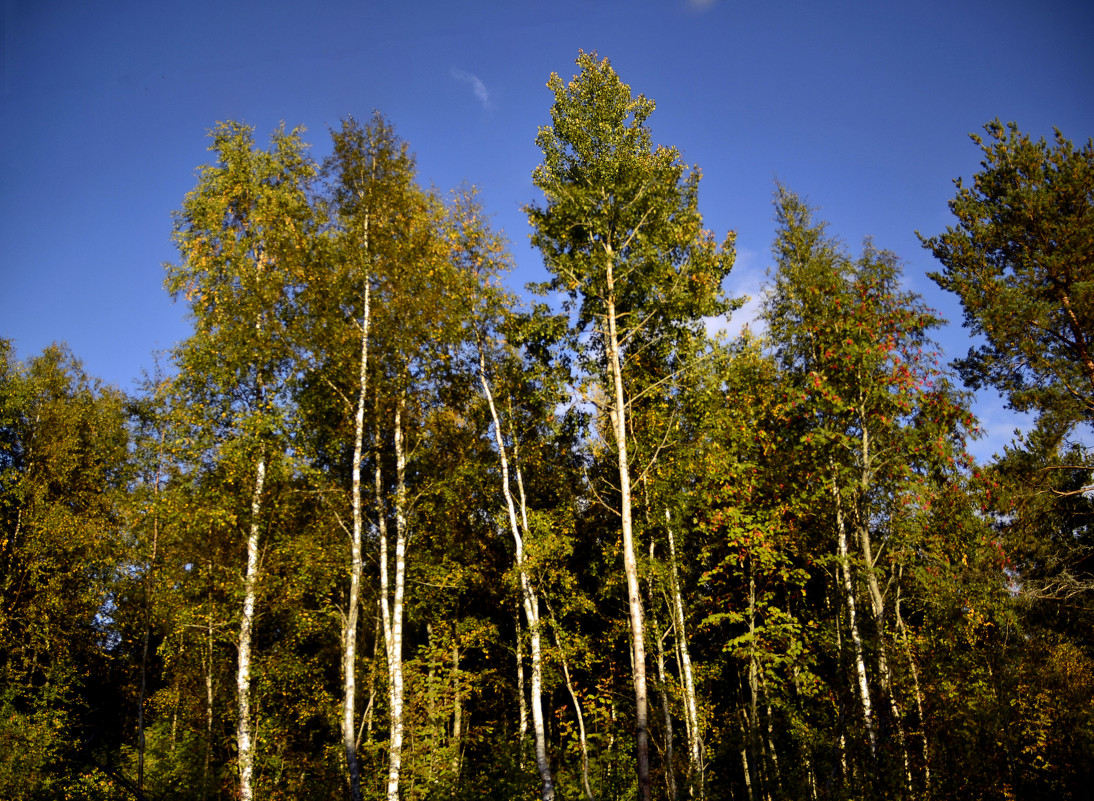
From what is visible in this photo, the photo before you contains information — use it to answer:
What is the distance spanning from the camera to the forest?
12.8 m

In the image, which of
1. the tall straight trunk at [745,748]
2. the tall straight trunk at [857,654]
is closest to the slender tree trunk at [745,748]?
the tall straight trunk at [745,748]

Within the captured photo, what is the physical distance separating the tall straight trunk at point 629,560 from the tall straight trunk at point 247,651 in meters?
7.62

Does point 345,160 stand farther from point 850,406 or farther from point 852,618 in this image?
point 852,618

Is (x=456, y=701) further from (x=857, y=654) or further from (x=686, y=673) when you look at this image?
(x=857, y=654)


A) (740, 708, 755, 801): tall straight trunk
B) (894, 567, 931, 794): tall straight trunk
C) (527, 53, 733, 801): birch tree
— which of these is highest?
(527, 53, 733, 801): birch tree

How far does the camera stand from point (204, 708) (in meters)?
22.2

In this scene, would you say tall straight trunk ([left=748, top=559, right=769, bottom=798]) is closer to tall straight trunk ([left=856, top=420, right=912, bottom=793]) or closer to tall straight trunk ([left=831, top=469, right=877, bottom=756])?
tall straight trunk ([left=831, top=469, right=877, bottom=756])

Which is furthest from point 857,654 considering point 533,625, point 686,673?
point 533,625

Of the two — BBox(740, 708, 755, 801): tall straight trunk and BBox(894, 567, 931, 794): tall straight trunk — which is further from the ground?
BBox(894, 567, 931, 794): tall straight trunk

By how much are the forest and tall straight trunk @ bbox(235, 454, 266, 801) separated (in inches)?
3.4

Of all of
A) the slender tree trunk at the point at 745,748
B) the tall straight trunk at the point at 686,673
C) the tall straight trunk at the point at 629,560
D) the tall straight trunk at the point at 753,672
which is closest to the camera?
the tall straight trunk at the point at 629,560

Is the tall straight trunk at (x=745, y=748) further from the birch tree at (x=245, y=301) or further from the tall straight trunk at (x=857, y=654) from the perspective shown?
the birch tree at (x=245, y=301)

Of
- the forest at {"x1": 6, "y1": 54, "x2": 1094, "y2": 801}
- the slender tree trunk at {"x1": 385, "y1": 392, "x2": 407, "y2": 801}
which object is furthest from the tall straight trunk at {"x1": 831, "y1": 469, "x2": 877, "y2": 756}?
the slender tree trunk at {"x1": 385, "y1": 392, "x2": 407, "y2": 801}

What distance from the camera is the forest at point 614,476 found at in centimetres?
1280
